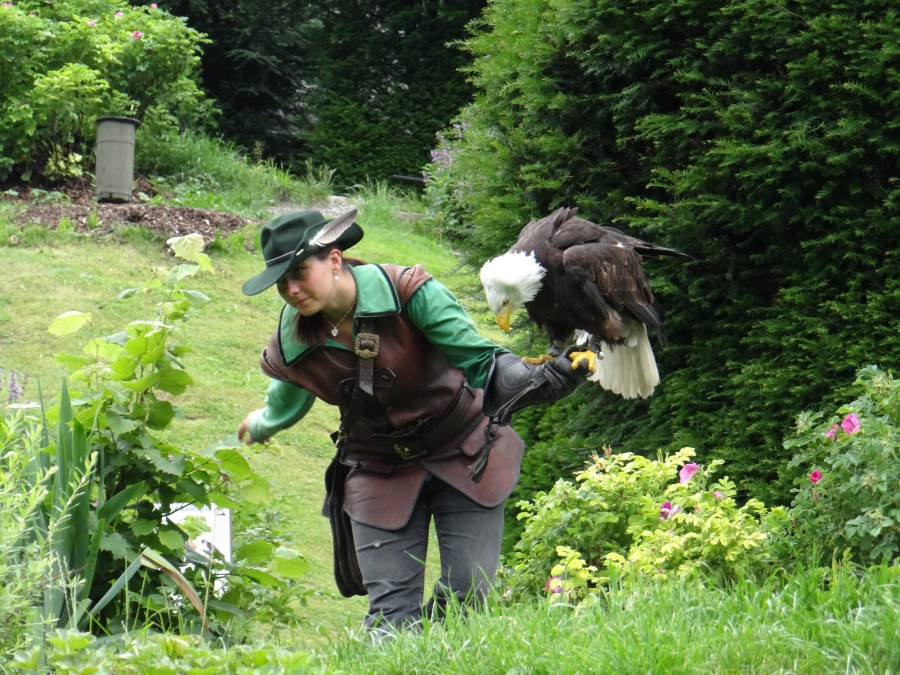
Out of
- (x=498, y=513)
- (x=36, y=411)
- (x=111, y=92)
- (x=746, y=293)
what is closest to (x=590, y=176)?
(x=746, y=293)

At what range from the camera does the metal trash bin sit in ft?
36.3

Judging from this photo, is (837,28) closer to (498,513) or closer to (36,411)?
(498,513)

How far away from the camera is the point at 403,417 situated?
3941 millimetres

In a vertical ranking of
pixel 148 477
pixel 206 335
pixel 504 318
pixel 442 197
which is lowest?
pixel 206 335

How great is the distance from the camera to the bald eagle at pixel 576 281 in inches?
166

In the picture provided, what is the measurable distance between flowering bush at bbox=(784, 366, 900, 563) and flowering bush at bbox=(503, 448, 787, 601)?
24cm

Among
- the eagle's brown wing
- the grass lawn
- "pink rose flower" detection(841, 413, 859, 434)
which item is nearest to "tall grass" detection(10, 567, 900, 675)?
"pink rose flower" detection(841, 413, 859, 434)

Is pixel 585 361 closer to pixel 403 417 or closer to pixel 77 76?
pixel 403 417

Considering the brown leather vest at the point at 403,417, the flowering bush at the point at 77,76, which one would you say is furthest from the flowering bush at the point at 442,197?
the brown leather vest at the point at 403,417

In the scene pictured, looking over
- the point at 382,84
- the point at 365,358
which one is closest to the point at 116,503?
the point at 365,358

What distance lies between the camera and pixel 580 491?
446 cm

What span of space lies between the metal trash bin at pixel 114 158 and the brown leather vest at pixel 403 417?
7.72 meters

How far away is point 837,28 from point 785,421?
1.64 metres

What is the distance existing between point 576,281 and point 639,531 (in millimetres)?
983
